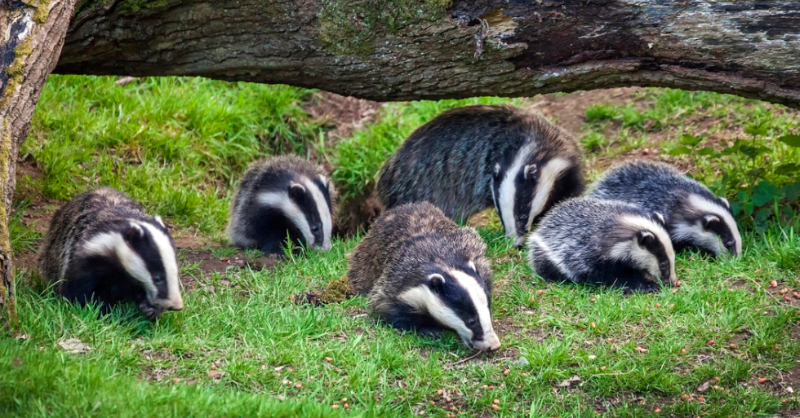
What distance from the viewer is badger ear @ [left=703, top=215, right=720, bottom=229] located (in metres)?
6.26

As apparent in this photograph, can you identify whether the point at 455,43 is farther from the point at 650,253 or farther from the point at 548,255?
the point at 650,253

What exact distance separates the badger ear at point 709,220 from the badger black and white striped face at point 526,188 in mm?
1310

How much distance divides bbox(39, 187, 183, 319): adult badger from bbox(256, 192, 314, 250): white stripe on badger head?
1.94m

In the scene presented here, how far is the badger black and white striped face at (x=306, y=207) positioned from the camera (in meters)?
7.24

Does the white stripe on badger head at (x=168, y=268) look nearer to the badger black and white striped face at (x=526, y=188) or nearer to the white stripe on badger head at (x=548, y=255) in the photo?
the white stripe on badger head at (x=548, y=255)

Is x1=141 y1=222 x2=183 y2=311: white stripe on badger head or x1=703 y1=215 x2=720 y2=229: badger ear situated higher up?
x1=141 y1=222 x2=183 y2=311: white stripe on badger head

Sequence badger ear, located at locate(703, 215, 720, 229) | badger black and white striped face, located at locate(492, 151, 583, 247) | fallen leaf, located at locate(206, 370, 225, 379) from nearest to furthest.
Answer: fallen leaf, located at locate(206, 370, 225, 379) → badger ear, located at locate(703, 215, 720, 229) → badger black and white striped face, located at locate(492, 151, 583, 247)

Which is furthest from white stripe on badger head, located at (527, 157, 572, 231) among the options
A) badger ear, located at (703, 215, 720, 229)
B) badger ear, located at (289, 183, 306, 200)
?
badger ear, located at (289, 183, 306, 200)

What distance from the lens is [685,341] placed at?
197 inches

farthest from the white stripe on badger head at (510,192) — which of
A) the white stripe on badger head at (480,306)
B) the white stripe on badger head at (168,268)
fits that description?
the white stripe on badger head at (168,268)

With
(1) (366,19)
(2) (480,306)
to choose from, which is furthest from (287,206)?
(2) (480,306)

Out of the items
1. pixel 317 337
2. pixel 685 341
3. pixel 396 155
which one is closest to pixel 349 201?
pixel 396 155

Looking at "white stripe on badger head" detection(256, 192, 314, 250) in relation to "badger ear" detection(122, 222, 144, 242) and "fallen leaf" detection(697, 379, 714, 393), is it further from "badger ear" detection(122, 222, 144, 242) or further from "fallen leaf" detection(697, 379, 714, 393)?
"fallen leaf" detection(697, 379, 714, 393)

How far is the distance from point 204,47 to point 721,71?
3.43m
